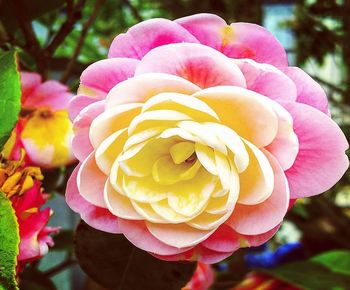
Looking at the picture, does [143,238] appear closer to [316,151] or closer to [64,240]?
[316,151]

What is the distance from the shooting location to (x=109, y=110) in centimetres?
32

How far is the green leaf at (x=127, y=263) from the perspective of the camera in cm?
45

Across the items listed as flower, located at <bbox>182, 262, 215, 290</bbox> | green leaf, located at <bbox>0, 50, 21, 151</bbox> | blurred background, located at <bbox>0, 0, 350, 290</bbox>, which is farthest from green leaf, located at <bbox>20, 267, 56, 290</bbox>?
green leaf, located at <bbox>0, 50, 21, 151</bbox>

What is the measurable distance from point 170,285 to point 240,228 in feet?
0.44

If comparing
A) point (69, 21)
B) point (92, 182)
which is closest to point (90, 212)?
point (92, 182)

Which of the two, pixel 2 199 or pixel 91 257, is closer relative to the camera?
pixel 2 199

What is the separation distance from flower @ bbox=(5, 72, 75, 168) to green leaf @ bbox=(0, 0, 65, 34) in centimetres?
9

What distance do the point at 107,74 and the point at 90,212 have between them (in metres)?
0.07

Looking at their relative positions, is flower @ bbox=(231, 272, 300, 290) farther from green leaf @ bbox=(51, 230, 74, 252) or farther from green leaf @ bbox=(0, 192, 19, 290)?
green leaf @ bbox=(0, 192, 19, 290)

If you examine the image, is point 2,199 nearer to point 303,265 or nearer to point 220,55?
point 220,55

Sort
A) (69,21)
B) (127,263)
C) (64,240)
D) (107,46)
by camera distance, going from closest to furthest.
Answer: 1. (127,263)
2. (69,21)
3. (64,240)
4. (107,46)

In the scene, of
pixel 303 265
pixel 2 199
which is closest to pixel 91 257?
pixel 2 199

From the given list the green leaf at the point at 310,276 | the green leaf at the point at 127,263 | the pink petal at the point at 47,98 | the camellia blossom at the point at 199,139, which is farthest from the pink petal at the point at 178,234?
the green leaf at the point at 310,276

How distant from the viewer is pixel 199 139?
1.03 ft
